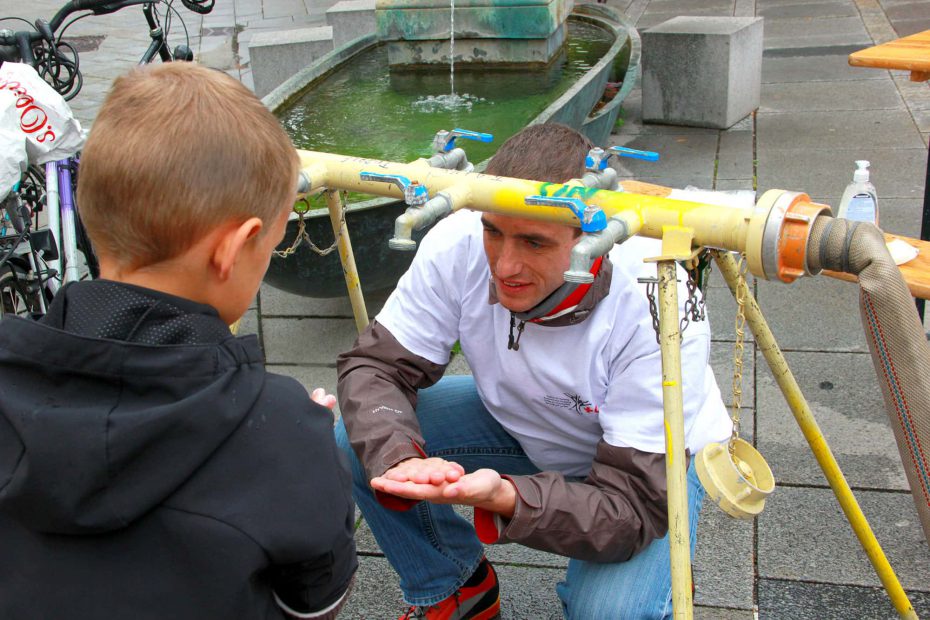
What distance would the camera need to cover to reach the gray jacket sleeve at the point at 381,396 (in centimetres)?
208

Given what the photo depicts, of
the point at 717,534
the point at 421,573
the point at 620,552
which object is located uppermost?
the point at 620,552

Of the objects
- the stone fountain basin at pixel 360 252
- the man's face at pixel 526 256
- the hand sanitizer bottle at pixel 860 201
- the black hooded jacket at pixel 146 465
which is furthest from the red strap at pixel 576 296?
the stone fountain basin at pixel 360 252

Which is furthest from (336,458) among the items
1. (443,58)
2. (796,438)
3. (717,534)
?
(443,58)

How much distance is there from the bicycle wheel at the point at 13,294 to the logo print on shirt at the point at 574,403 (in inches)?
81.8

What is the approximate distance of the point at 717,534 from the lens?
2.86 metres

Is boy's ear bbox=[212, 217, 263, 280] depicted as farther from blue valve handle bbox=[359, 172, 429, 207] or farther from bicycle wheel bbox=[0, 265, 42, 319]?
bicycle wheel bbox=[0, 265, 42, 319]

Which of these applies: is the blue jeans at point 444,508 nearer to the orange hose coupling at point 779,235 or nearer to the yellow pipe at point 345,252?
the yellow pipe at point 345,252

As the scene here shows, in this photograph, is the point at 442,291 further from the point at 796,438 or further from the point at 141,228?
the point at 796,438

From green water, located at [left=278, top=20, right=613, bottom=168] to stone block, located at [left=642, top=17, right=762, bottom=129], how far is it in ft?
1.56

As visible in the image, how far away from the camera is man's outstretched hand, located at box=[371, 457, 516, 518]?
5.89 feet

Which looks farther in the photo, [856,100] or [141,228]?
[856,100]

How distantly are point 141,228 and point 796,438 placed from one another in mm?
2612

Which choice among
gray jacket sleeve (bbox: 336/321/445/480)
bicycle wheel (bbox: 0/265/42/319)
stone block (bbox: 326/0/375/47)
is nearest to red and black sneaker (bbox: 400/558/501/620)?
gray jacket sleeve (bbox: 336/321/445/480)

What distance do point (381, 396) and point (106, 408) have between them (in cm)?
112
